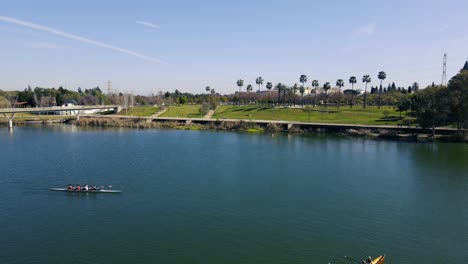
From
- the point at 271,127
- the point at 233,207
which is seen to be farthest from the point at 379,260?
the point at 271,127

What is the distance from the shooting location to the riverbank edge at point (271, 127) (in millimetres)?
102938

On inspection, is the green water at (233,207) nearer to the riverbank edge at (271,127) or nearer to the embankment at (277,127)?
the riverbank edge at (271,127)

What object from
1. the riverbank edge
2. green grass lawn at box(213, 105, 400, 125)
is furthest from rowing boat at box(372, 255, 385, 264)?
green grass lawn at box(213, 105, 400, 125)

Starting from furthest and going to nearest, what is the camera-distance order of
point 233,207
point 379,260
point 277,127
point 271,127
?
point 271,127
point 277,127
point 233,207
point 379,260

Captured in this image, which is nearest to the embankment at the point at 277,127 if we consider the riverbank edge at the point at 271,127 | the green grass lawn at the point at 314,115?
the riverbank edge at the point at 271,127

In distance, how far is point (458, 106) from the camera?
9606cm

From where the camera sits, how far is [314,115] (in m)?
143

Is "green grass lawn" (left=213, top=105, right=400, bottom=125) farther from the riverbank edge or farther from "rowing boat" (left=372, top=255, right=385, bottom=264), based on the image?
"rowing boat" (left=372, top=255, right=385, bottom=264)

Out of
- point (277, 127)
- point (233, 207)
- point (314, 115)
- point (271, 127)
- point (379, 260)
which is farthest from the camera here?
point (314, 115)

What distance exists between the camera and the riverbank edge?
10294 centimetres

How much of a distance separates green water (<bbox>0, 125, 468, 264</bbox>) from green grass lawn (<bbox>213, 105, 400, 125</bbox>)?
49.4 m

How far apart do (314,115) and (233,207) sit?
10545 cm

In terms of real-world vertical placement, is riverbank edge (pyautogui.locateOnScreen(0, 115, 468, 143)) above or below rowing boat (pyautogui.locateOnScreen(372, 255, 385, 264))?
above

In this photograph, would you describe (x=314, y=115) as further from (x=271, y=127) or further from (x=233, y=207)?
(x=233, y=207)
